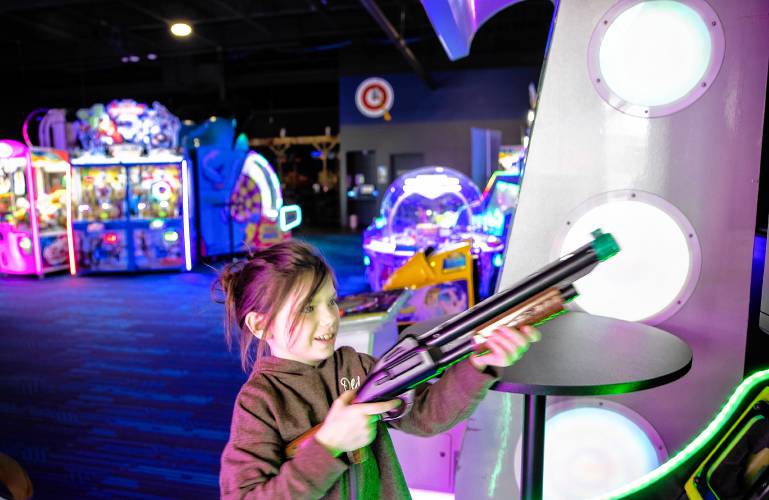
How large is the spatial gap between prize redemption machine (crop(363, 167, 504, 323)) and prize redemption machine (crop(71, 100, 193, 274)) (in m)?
3.16

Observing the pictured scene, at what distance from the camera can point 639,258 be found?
5.44 ft

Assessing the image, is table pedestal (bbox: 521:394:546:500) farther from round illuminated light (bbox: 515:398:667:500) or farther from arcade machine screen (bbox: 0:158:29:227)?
arcade machine screen (bbox: 0:158:29:227)

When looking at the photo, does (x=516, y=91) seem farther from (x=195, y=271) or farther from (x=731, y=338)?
(x=731, y=338)

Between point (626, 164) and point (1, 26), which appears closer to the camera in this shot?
point (626, 164)

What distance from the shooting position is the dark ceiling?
8.06 meters

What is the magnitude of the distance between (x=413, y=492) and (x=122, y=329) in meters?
3.64

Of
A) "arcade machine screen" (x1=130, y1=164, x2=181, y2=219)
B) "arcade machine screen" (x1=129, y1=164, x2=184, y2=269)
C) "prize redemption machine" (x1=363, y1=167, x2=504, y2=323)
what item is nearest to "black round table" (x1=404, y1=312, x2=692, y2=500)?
"prize redemption machine" (x1=363, y1=167, x2=504, y2=323)

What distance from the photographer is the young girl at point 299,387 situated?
86 cm

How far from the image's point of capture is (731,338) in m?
1.61

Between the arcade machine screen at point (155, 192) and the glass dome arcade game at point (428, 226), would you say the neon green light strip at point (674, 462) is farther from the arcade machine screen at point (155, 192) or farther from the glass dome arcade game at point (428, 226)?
the arcade machine screen at point (155, 192)

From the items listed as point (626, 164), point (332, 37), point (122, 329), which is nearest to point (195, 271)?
point (122, 329)

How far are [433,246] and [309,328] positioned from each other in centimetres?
311

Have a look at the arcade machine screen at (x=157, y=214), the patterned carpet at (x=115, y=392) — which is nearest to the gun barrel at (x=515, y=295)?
the patterned carpet at (x=115, y=392)

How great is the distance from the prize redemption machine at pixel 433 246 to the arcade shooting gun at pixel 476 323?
2.93 m
